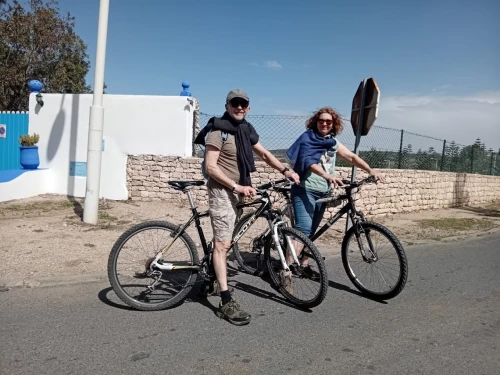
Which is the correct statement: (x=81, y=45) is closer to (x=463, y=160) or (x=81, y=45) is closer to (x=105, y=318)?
(x=463, y=160)

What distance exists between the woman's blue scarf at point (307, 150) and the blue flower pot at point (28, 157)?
7557mm

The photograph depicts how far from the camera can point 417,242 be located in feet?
23.3

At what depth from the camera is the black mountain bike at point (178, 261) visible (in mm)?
3502

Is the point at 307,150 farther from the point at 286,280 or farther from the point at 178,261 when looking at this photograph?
the point at 178,261

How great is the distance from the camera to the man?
3324 mm

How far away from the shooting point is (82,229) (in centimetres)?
642

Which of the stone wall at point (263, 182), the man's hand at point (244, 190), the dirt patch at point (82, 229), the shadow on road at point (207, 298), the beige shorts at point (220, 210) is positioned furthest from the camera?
the stone wall at point (263, 182)

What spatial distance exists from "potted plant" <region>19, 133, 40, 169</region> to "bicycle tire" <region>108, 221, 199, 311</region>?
281 inches

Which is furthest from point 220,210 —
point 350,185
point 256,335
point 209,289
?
point 350,185

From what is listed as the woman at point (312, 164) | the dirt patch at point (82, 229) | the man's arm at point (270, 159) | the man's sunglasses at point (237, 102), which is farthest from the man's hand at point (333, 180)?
the dirt patch at point (82, 229)

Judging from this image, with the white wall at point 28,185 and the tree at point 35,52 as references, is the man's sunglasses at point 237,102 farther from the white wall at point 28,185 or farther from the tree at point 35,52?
the tree at point 35,52

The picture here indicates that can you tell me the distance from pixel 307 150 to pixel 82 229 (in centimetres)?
420

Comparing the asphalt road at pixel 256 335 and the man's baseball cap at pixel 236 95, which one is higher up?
the man's baseball cap at pixel 236 95

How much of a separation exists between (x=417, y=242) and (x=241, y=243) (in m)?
3.98
